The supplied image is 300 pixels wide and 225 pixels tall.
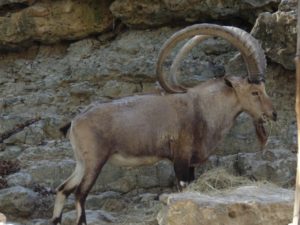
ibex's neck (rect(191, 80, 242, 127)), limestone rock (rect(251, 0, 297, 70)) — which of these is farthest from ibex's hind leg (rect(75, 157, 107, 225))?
limestone rock (rect(251, 0, 297, 70))

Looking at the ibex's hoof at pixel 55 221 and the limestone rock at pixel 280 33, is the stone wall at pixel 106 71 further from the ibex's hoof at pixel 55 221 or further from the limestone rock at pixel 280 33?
the ibex's hoof at pixel 55 221

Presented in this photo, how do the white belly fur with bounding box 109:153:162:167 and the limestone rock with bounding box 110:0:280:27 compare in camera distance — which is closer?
the white belly fur with bounding box 109:153:162:167

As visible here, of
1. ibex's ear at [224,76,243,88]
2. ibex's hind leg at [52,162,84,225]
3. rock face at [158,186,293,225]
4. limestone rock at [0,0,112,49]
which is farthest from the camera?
limestone rock at [0,0,112,49]

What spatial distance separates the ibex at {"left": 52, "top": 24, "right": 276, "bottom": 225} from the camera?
8.05 meters

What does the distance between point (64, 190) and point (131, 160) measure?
2.71 feet

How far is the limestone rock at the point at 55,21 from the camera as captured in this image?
11.9 metres

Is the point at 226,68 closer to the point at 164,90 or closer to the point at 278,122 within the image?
the point at 278,122

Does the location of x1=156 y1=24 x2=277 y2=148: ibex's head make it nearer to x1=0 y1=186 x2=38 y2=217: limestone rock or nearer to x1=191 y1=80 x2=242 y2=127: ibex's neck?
x1=191 y1=80 x2=242 y2=127: ibex's neck

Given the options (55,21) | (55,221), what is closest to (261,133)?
(55,221)

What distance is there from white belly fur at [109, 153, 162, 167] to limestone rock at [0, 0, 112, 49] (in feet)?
Answer: 13.7

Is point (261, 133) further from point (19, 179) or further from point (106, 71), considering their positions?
point (19, 179)

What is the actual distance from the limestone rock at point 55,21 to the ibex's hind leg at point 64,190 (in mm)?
4314

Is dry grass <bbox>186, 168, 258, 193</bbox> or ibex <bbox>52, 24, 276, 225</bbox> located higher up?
ibex <bbox>52, 24, 276, 225</bbox>

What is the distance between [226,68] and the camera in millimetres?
10305
